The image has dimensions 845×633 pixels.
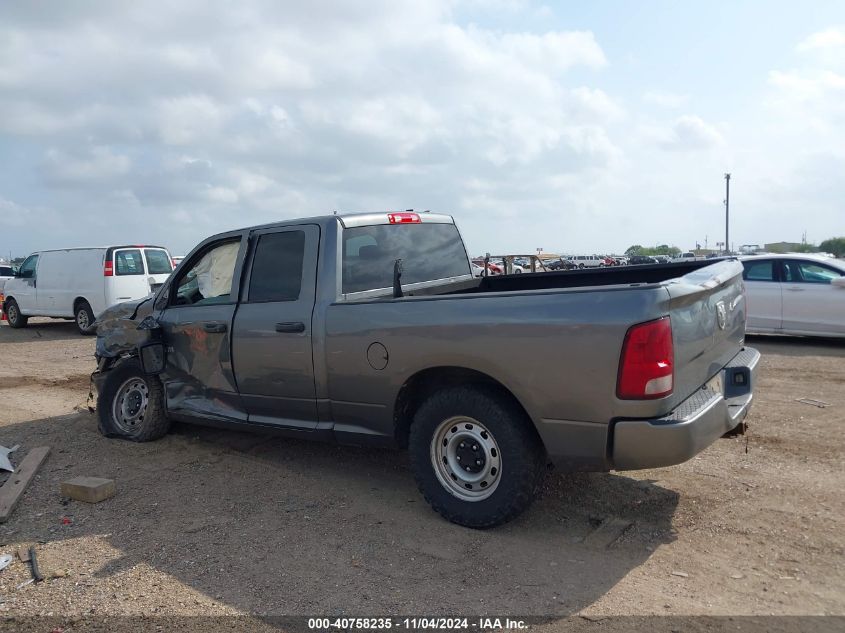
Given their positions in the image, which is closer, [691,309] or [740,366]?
[691,309]

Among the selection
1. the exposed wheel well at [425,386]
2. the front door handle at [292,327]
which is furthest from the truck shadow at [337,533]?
the front door handle at [292,327]

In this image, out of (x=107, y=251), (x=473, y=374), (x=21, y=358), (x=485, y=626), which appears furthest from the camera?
(x=107, y=251)

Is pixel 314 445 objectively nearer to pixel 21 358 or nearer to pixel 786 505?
pixel 786 505

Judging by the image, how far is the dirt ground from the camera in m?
3.53

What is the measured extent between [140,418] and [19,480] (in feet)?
3.97

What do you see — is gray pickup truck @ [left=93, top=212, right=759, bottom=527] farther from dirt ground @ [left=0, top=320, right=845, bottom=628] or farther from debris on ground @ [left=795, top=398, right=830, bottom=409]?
debris on ground @ [left=795, top=398, right=830, bottom=409]

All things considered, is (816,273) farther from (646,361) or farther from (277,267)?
(277,267)

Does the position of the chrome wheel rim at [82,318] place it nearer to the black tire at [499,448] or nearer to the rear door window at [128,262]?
the rear door window at [128,262]

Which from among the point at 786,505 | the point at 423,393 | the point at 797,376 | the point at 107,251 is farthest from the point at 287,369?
the point at 107,251

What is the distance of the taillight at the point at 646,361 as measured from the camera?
3549 millimetres

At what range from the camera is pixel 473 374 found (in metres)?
4.28

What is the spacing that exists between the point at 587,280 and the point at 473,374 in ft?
6.73

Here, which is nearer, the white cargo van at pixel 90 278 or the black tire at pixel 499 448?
the black tire at pixel 499 448

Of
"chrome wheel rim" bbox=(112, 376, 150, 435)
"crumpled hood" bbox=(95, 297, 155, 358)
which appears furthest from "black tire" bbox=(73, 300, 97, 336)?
"chrome wheel rim" bbox=(112, 376, 150, 435)
